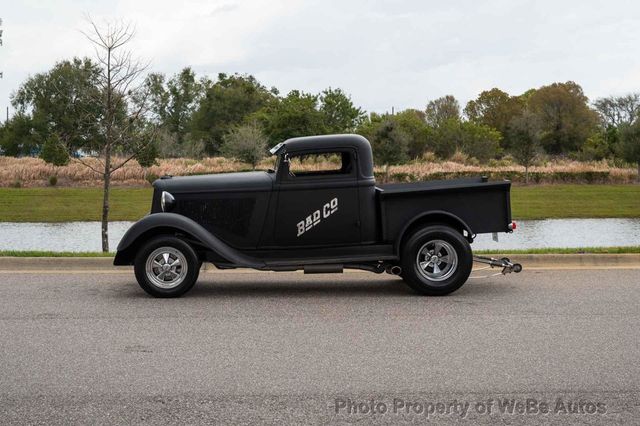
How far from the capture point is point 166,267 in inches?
372

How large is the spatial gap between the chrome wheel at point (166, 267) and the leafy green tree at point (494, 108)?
258ft

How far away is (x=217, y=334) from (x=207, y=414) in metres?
2.31

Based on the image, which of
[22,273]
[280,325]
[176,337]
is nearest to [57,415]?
[176,337]

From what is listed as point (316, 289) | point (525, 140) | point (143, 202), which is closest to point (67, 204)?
point (143, 202)

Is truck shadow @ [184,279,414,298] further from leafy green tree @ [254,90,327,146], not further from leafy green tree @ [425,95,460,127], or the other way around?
leafy green tree @ [425,95,460,127]

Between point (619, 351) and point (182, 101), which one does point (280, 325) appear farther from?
point (182, 101)

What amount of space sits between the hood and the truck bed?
54.7 inches

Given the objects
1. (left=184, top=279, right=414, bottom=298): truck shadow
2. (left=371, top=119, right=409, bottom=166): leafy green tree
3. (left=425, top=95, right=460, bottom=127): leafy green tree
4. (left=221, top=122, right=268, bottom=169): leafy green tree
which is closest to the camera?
(left=184, top=279, right=414, bottom=298): truck shadow

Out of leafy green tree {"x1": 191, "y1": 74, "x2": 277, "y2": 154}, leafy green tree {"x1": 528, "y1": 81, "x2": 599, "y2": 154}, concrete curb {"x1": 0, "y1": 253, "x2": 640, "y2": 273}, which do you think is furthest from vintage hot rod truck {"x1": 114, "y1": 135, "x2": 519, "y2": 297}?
leafy green tree {"x1": 528, "y1": 81, "x2": 599, "y2": 154}

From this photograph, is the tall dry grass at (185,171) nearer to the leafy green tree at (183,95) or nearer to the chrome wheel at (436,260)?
the chrome wheel at (436,260)

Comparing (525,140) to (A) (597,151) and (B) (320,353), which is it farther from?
(B) (320,353)

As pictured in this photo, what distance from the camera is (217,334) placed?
24.8 ft

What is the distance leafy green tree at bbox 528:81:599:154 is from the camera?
247ft

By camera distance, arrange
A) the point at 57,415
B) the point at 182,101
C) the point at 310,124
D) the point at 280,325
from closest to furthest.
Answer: the point at 57,415 → the point at 280,325 → the point at 310,124 → the point at 182,101
